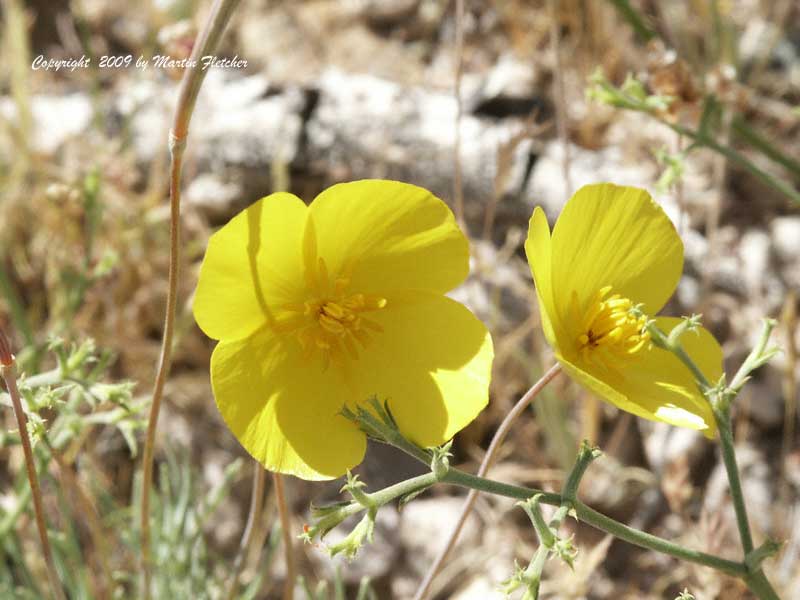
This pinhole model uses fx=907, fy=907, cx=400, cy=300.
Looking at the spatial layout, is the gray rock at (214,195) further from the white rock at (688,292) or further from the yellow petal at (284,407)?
the yellow petal at (284,407)

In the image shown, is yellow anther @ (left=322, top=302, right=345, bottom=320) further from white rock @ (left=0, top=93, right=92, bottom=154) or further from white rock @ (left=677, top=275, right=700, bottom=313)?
white rock @ (left=0, top=93, right=92, bottom=154)

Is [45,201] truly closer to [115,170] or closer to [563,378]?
[115,170]

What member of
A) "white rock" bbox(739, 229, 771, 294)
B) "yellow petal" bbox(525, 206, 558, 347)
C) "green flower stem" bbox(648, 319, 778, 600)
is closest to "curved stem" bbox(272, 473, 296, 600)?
"yellow petal" bbox(525, 206, 558, 347)

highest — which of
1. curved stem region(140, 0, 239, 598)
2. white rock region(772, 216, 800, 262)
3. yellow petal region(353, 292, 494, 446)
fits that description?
curved stem region(140, 0, 239, 598)

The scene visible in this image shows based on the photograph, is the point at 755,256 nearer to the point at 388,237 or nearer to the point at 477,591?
the point at 477,591

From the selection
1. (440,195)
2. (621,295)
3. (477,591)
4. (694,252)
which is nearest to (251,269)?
(621,295)
